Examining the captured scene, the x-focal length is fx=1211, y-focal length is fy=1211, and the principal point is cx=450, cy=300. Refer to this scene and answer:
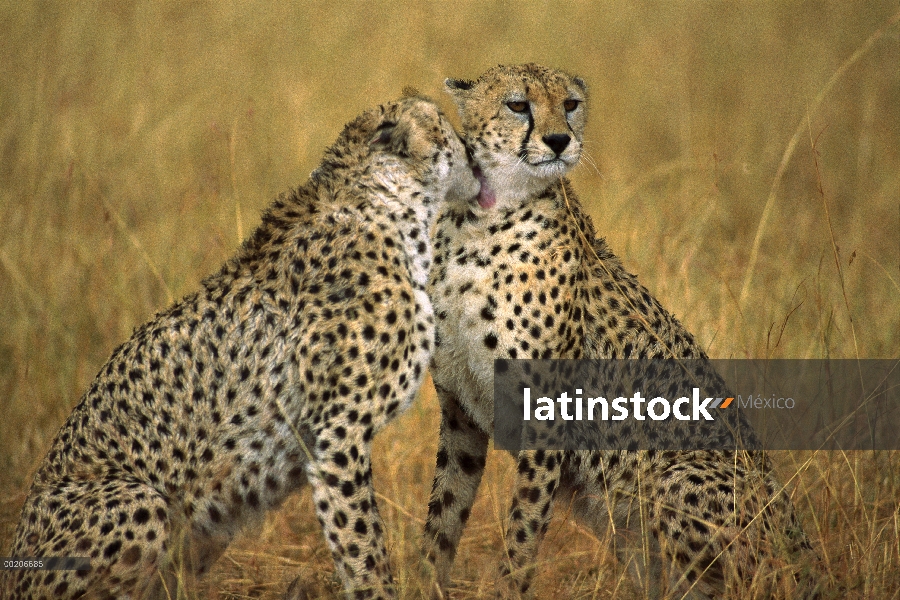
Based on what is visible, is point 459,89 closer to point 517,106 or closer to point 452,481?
point 517,106

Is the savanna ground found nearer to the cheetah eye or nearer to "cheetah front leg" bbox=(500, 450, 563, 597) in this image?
"cheetah front leg" bbox=(500, 450, 563, 597)

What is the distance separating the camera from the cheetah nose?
14.5ft

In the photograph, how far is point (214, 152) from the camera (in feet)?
27.1

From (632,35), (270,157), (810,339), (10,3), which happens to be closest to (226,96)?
(270,157)

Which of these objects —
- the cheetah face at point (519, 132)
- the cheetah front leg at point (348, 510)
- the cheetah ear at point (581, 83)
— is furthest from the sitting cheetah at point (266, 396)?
the cheetah ear at point (581, 83)

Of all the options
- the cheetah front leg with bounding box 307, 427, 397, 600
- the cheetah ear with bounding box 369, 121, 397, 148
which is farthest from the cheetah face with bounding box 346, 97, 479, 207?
the cheetah front leg with bounding box 307, 427, 397, 600

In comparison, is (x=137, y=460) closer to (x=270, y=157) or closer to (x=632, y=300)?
(x=632, y=300)

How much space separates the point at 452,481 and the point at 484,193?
112cm

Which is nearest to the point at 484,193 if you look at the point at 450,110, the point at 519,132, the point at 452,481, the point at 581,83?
the point at 519,132

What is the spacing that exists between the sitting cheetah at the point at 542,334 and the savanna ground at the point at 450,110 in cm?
19

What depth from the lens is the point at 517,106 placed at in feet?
14.9

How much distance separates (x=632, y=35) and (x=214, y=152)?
4156mm

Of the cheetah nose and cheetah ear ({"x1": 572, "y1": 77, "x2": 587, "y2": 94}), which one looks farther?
cheetah ear ({"x1": 572, "y1": 77, "x2": 587, "y2": 94})

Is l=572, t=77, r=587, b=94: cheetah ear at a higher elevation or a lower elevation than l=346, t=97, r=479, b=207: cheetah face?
higher
